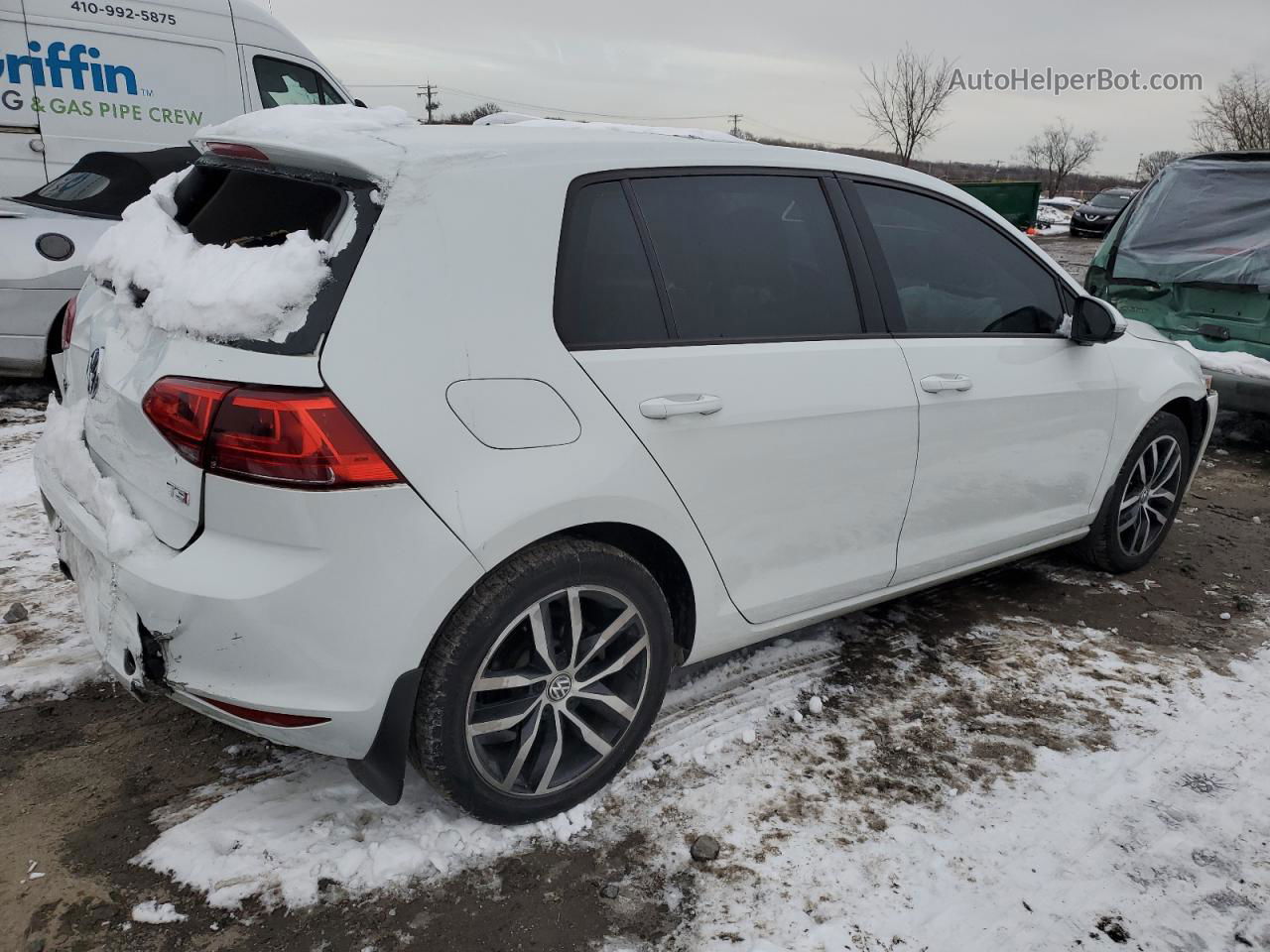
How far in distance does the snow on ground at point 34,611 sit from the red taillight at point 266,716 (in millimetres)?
1261

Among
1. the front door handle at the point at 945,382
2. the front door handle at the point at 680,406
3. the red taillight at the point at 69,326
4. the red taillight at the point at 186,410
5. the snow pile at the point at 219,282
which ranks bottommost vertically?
the front door handle at the point at 945,382

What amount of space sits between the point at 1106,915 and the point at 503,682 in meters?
1.53

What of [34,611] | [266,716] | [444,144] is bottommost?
[34,611]

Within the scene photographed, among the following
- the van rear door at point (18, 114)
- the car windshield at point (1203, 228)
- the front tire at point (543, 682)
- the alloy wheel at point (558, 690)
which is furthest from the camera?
the van rear door at point (18, 114)

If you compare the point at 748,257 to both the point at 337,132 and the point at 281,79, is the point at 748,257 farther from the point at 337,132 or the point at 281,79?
the point at 281,79

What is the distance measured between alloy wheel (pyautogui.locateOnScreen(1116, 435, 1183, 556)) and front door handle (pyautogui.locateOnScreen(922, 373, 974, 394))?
4.71 feet

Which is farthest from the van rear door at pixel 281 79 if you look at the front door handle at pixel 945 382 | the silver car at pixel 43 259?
the front door handle at pixel 945 382

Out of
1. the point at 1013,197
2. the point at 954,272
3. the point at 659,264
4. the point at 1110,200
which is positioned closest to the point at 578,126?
the point at 659,264

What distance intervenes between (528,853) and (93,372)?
63.9 inches

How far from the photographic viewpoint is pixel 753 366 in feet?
8.50

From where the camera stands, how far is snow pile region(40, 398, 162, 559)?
6.95 ft

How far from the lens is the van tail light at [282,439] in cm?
191

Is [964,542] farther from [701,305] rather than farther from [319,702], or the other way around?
[319,702]

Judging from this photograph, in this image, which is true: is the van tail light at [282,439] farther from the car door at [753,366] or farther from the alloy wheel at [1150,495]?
the alloy wheel at [1150,495]
